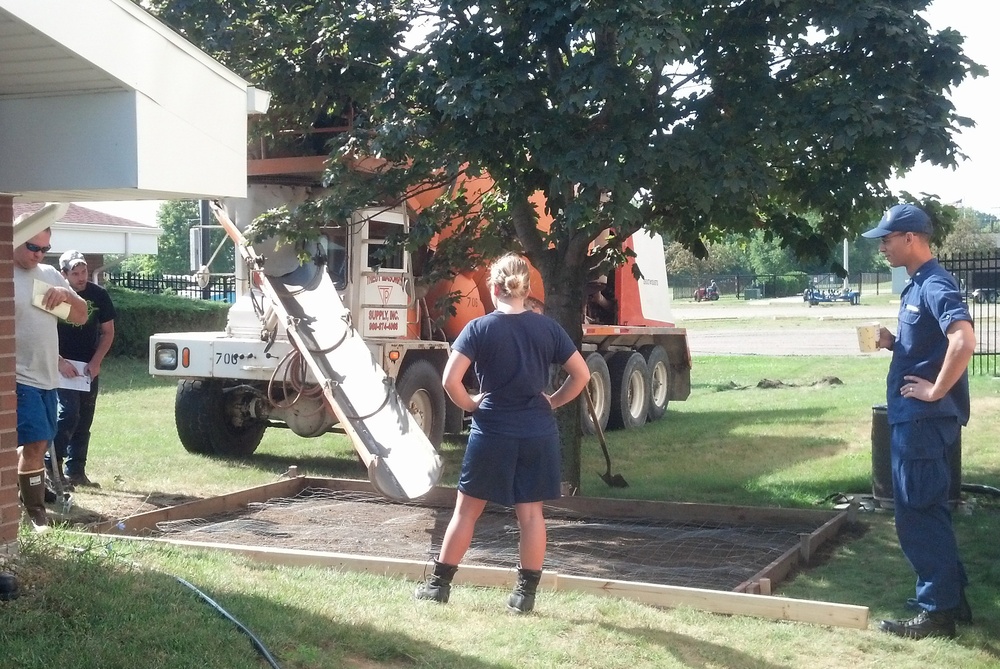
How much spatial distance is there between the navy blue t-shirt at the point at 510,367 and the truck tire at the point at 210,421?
6353 millimetres

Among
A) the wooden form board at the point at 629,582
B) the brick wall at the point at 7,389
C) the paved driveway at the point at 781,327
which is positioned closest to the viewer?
the brick wall at the point at 7,389

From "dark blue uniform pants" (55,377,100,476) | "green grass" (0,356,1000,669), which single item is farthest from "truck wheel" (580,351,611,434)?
"dark blue uniform pants" (55,377,100,476)

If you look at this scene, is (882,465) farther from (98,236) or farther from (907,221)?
(98,236)

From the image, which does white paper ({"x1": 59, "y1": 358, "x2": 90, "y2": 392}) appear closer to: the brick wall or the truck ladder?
the truck ladder

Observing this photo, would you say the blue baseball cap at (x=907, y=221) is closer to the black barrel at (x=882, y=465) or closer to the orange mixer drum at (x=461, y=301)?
the black barrel at (x=882, y=465)

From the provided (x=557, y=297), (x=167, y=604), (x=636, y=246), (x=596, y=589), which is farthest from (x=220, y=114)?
(x=636, y=246)

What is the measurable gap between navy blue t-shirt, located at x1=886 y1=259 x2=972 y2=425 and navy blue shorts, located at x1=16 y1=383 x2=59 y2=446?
5065 millimetres

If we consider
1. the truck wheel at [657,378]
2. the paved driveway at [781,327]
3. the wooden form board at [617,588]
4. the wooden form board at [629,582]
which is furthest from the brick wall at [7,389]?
the paved driveway at [781,327]

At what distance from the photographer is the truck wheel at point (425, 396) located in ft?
36.9

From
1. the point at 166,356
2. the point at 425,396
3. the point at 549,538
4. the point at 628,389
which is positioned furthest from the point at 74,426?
the point at 628,389

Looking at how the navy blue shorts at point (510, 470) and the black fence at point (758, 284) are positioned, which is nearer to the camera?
the navy blue shorts at point (510, 470)

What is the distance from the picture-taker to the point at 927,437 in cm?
570

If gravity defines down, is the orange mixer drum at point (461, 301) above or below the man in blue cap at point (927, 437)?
above

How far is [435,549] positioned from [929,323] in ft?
11.3
